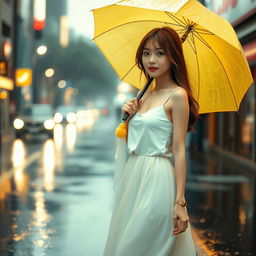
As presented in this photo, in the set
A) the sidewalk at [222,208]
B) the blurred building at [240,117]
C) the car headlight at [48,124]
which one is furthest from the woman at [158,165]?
the car headlight at [48,124]

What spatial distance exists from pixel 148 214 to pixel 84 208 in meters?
5.47

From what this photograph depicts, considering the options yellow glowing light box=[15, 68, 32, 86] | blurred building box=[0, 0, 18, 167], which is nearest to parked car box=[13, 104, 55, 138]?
blurred building box=[0, 0, 18, 167]

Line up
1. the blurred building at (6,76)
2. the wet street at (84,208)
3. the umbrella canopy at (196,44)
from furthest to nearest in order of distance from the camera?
1. the blurred building at (6,76)
2. the wet street at (84,208)
3. the umbrella canopy at (196,44)

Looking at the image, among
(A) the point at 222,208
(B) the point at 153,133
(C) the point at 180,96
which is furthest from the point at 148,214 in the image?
(A) the point at 222,208

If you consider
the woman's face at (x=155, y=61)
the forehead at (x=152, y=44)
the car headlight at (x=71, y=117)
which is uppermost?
the forehead at (x=152, y=44)

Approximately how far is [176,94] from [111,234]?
101cm

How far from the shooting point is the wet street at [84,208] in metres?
6.94

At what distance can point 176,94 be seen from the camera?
396 cm

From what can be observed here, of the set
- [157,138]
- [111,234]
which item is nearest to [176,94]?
[157,138]

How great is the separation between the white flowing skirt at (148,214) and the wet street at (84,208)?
254cm

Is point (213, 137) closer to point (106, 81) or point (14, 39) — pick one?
point (14, 39)

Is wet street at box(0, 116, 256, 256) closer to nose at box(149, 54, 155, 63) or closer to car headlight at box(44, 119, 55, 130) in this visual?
nose at box(149, 54, 155, 63)

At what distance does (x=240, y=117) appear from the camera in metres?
19.5

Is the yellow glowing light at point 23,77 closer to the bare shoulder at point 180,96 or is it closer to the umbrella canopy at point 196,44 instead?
the umbrella canopy at point 196,44
